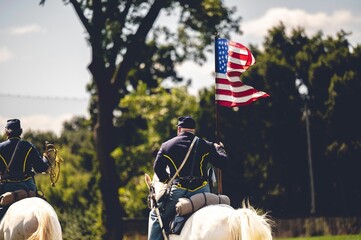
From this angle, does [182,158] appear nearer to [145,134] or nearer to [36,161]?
[36,161]

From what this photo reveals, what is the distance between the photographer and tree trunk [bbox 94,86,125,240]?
3275cm

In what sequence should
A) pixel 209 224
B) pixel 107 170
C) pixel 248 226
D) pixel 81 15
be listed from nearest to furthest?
1. pixel 248 226
2. pixel 209 224
3. pixel 81 15
4. pixel 107 170

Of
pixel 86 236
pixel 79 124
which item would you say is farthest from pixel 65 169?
pixel 79 124

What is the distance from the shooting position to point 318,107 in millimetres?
51125

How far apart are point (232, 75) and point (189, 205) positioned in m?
3.73

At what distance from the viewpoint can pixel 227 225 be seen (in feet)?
31.9

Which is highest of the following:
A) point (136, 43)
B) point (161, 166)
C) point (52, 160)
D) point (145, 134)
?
point (136, 43)

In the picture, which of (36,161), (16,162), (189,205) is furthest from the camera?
(36,161)

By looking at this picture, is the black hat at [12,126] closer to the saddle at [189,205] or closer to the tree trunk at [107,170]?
the saddle at [189,205]

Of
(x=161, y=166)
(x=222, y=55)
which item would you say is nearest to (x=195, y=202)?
(x=161, y=166)

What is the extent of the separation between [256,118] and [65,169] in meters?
27.0

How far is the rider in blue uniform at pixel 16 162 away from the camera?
1209cm

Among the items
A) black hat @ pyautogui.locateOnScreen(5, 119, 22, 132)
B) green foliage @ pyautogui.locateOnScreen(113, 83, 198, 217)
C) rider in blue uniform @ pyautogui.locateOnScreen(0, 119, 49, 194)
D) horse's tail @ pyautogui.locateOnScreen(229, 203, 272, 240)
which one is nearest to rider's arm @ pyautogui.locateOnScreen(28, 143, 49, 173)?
rider in blue uniform @ pyautogui.locateOnScreen(0, 119, 49, 194)

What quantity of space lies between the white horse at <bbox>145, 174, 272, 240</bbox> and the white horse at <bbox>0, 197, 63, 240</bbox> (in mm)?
1961
